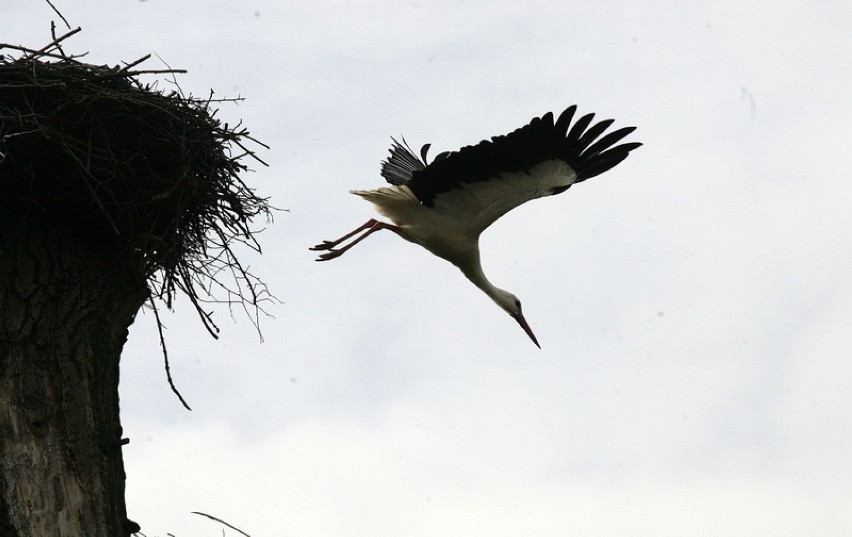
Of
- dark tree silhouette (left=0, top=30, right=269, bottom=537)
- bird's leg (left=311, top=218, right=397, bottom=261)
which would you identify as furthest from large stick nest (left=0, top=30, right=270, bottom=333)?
bird's leg (left=311, top=218, right=397, bottom=261)

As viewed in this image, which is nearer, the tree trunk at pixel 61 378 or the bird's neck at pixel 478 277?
the tree trunk at pixel 61 378

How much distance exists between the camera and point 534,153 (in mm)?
4914

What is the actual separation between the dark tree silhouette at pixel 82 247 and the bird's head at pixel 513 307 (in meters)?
2.40

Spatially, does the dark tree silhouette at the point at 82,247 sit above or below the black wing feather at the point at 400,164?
below

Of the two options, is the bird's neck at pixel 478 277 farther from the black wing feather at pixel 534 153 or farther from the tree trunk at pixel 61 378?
the tree trunk at pixel 61 378

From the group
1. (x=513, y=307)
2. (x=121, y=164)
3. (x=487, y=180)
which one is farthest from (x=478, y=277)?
(x=121, y=164)

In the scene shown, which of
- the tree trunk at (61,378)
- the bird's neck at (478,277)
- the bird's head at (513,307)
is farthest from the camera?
the bird's head at (513,307)

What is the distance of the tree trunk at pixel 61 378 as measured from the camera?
3.25 meters

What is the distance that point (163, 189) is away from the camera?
13.3 feet

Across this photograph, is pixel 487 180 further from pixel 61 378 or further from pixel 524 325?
pixel 61 378

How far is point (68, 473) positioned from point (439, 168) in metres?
2.52

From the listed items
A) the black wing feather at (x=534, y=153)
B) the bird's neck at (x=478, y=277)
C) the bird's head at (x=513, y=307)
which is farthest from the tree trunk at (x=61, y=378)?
the bird's head at (x=513, y=307)

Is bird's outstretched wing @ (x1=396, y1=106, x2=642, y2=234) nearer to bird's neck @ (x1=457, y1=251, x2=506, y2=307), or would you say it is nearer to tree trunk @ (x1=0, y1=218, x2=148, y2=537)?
bird's neck @ (x1=457, y1=251, x2=506, y2=307)

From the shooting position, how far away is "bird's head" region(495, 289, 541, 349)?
6445 mm
